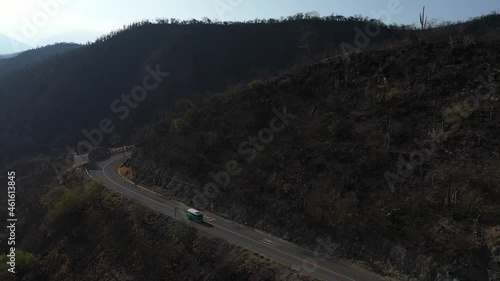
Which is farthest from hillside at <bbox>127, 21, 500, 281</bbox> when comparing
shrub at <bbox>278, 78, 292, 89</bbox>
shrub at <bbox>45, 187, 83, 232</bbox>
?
shrub at <bbox>45, 187, 83, 232</bbox>

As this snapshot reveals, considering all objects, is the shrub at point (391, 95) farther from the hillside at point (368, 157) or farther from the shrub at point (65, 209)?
the shrub at point (65, 209)

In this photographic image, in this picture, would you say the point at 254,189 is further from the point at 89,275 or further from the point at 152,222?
the point at 89,275

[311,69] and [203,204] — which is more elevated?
[311,69]

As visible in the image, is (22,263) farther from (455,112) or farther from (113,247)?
(455,112)

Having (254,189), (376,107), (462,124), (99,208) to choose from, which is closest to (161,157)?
(99,208)

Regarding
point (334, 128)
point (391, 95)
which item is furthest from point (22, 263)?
point (391, 95)

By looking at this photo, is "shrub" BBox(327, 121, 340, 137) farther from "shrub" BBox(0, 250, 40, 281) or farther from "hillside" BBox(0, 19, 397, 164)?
"hillside" BBox(0, 19, 397, 164)
